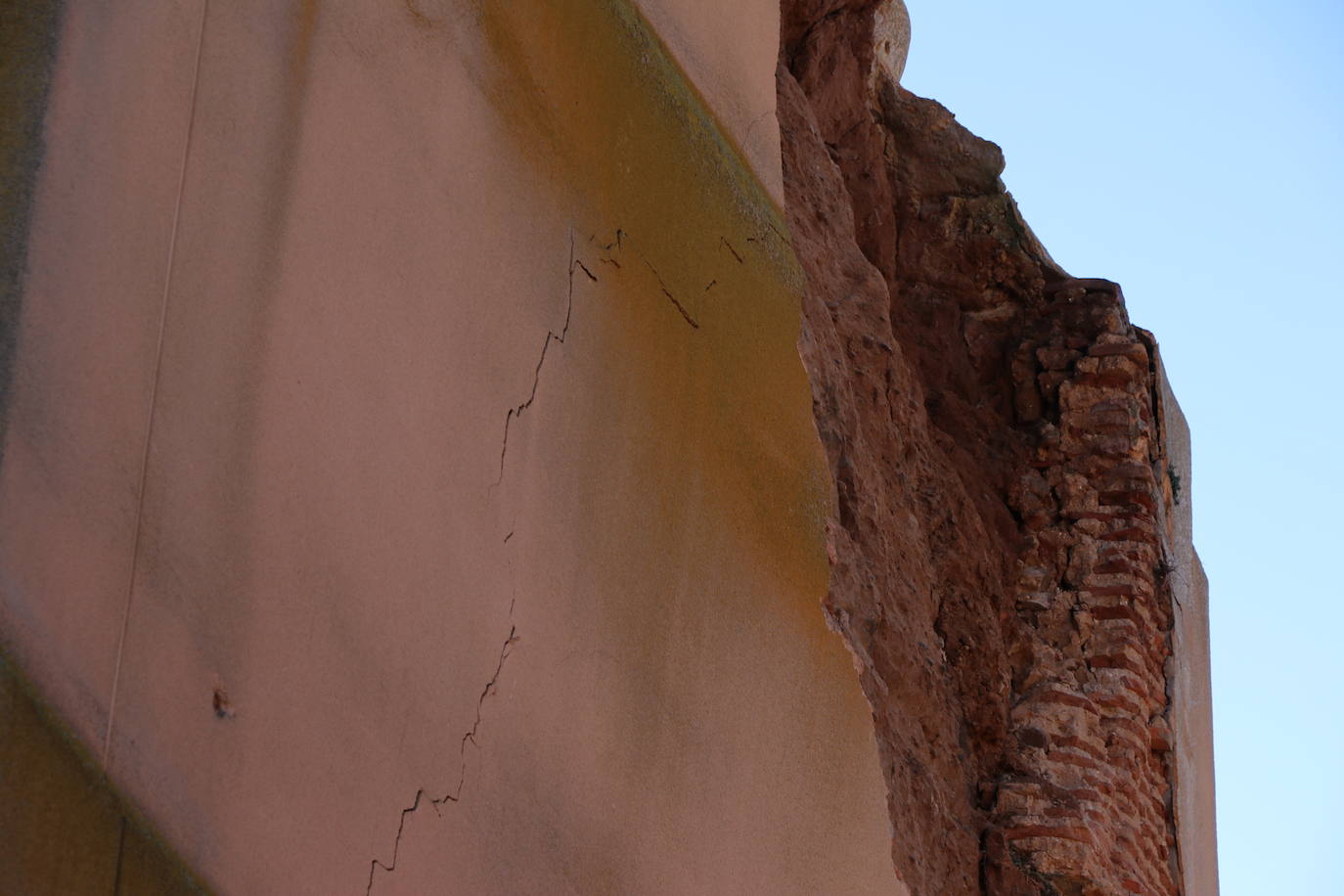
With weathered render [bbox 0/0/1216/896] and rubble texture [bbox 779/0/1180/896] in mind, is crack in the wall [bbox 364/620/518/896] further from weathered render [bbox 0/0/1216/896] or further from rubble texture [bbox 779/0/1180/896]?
rubble texture [bbox 779/0/1180/896]

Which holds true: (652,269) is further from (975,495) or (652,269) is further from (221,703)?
(975,495)

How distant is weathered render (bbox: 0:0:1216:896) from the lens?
179 cm

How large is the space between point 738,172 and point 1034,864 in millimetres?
1997

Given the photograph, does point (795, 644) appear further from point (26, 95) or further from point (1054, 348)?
point (1054, 348)

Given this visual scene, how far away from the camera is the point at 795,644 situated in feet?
10.2

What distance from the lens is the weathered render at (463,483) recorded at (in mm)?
1794

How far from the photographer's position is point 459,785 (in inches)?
87.2

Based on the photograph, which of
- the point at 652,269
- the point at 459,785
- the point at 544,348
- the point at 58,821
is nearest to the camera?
the point at 58,821

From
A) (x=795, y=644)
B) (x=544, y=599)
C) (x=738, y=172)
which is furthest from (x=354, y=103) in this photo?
(x=795, y=644)

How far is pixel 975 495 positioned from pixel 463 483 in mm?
2786

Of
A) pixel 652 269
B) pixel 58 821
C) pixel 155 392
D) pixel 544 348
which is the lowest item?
A: pixel 58 821

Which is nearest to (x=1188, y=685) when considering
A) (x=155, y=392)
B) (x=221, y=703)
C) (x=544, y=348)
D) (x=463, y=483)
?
(x=544, y=348)

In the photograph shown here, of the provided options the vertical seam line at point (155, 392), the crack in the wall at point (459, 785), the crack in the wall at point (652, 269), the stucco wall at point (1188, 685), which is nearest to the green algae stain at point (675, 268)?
the crack in the wall at point (652, 269)

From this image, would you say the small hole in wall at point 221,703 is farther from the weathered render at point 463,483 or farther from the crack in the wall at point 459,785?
the crack in the wall at point 459,785
